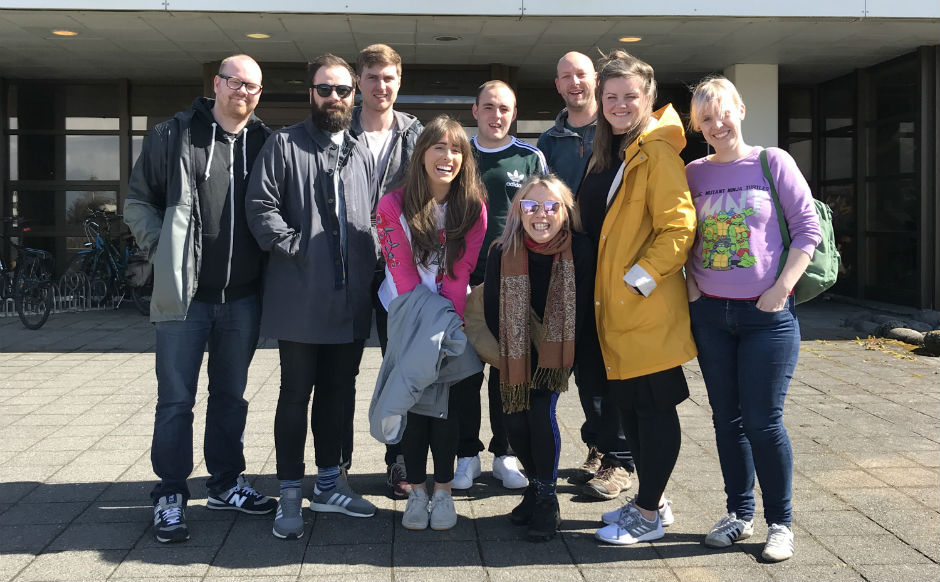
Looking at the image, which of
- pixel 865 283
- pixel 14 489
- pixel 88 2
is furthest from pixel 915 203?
pixel 14 489

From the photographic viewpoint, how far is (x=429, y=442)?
150 inches

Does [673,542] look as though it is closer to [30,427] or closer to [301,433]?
[301,433]

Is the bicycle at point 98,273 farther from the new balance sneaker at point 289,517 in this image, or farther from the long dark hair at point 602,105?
the long dark hair at point 602,105

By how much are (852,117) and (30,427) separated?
11.8 metres

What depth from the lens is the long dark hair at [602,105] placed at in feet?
11.6

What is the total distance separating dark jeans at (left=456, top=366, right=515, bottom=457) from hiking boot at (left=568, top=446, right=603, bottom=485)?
35 centimetres

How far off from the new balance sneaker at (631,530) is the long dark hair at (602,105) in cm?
146

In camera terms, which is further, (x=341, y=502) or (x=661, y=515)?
(x=341, y=502)

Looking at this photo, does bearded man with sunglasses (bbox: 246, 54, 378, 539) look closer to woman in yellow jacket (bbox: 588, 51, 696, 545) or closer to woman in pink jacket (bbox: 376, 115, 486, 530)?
woman in pink jacket (bbox: 376, 115, 486, 530)

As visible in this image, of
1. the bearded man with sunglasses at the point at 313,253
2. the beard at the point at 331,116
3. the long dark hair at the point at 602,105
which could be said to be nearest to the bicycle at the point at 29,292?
the bearded man with sunglasses at the point at 313,253

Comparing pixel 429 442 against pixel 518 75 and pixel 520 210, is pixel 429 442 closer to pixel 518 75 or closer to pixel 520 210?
pixel 520 210

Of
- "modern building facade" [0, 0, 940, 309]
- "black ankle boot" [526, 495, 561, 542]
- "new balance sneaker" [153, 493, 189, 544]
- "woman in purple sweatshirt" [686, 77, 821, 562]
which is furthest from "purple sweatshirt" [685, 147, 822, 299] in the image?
"modern building facade" [0, 0, 940, 309]

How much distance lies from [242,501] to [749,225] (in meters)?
2.48

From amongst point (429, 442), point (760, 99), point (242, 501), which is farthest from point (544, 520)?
point (760, 99)
